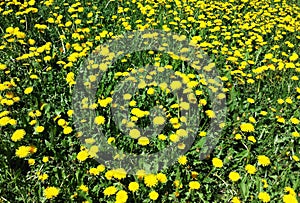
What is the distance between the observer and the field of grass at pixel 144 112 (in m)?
2.58

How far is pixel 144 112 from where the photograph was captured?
3092 mm

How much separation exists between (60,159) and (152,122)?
0.93 m

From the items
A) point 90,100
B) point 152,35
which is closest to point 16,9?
point 152,35

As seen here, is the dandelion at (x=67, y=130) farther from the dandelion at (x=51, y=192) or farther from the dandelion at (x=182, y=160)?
the dandelion at (x=182, y=160)

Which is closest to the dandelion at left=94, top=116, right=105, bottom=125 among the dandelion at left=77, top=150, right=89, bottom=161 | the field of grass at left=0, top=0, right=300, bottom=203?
the field of grass at left=0, top=0, right=300, bottom=203

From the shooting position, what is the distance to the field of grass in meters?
2.58

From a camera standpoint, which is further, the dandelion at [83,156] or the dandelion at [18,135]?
the dandelion at [18,135]

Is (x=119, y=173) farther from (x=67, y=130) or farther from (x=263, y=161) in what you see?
(x=263, y=161)

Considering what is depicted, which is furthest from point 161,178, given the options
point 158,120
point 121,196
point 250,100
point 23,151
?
point 250,100

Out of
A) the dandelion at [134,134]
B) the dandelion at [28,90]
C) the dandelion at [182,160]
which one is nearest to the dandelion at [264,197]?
the dandelion at [182,160]

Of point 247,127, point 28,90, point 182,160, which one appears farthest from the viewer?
point 28,90

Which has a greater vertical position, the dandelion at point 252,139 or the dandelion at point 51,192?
the dandelion at point 252,139

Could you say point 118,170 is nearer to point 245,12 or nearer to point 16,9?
point 16,9

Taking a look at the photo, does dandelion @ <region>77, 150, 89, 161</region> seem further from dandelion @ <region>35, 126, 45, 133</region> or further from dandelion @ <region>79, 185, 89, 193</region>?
dandelion @ <region>35, 126, 45, 133</region>
